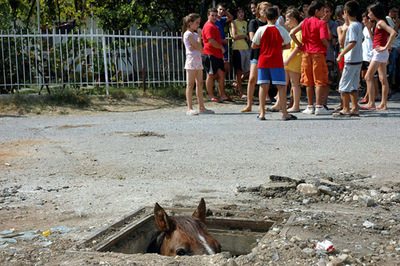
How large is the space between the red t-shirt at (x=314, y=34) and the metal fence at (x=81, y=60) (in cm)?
562

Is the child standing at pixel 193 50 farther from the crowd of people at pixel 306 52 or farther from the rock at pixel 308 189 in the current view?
the rock at pixel 308 189

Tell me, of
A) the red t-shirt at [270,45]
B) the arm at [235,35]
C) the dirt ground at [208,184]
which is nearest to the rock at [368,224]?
the dirt ground at [208,184]

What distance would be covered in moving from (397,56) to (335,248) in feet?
43.7

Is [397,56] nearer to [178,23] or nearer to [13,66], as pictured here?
[178,23]

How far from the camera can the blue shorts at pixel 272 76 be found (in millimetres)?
11500

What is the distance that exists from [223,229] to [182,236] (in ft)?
4.28

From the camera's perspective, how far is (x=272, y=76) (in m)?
11.5

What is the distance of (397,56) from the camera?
16.8m

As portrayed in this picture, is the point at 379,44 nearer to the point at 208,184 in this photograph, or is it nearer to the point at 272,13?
the point at 272,13

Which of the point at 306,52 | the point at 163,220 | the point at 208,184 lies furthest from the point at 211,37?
the point at 163,220

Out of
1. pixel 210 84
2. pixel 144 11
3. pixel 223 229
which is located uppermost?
pixel 144 11

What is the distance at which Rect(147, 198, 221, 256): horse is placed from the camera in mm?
4109

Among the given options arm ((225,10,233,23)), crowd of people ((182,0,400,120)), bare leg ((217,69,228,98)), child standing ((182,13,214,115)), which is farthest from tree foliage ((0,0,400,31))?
child standing ((182,13,214,115))

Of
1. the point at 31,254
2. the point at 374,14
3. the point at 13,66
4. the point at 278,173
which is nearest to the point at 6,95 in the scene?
the point at 13,66
